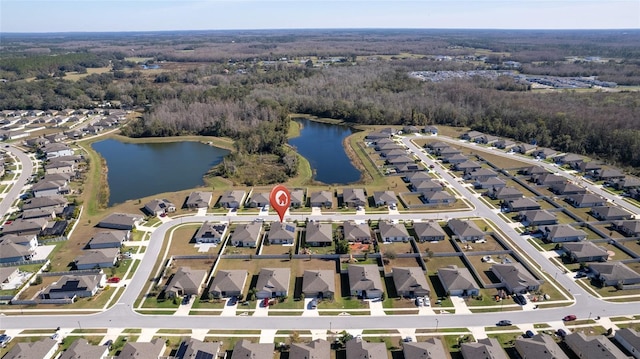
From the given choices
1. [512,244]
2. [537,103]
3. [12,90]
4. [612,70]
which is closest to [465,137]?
[537,103]

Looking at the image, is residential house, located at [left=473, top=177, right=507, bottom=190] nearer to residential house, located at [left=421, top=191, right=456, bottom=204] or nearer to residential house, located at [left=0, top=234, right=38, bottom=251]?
residential house, located at [left=421, top=191, right=456, bottom=204]

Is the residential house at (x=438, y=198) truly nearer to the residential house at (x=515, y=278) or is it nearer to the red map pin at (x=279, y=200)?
the residential house at (x=515, y=278)

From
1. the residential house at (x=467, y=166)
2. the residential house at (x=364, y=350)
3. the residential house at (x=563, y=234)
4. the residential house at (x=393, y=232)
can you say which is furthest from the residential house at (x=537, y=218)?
the residential house at (x=364, y=350)

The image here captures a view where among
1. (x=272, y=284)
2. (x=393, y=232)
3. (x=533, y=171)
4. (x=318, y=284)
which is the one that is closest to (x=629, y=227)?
(x=533, y=171)

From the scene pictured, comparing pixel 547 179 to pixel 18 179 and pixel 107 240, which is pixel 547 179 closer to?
pixel 107 240

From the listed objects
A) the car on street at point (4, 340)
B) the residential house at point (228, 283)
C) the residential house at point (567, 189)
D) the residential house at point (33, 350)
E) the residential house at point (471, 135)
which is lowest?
the car on street at point (4, 340)

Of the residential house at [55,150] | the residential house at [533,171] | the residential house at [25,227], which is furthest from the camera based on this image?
the residential house at [55,150]
